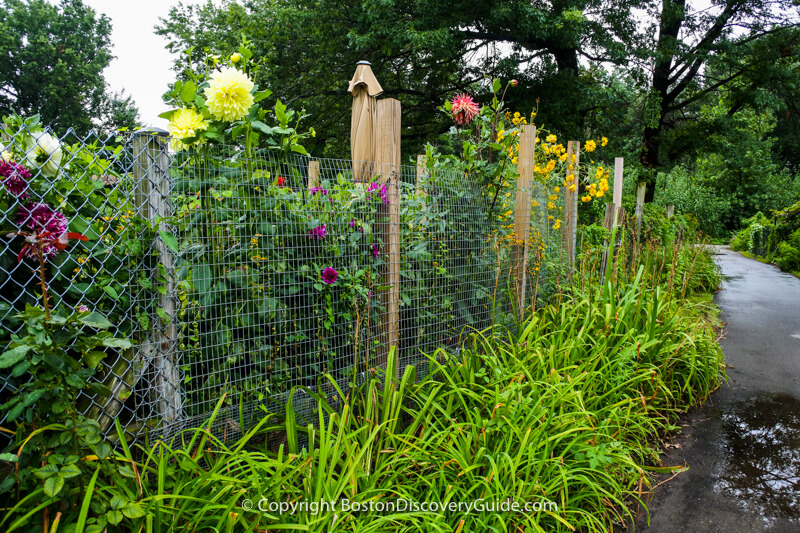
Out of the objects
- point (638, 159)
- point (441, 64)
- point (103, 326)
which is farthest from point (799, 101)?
point (103, 326)

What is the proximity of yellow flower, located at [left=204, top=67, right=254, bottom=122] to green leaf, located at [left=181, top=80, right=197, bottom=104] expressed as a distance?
8 centimetres

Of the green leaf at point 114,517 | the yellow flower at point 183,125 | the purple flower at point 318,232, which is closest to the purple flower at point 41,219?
the yellow flower at point 183,125

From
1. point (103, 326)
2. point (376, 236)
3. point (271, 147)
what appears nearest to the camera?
point (103, 326)

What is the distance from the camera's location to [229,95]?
77.5 inches

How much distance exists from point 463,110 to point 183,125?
2.20m

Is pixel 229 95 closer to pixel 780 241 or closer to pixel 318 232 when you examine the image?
pixel 318 232

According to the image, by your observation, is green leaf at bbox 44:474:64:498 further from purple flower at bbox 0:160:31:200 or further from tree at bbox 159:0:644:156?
tree at bbox 159:0:644:156

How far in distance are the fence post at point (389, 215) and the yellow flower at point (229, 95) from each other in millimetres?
873

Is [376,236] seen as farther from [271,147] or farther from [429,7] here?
[429,7]

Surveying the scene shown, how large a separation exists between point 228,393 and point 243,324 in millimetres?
321

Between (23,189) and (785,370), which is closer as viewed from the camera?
(23,189)

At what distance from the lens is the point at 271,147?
7.21 feet

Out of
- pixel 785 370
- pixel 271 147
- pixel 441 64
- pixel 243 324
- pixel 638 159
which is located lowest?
pixel 785 370

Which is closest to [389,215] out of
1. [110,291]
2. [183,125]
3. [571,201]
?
[183,125]
